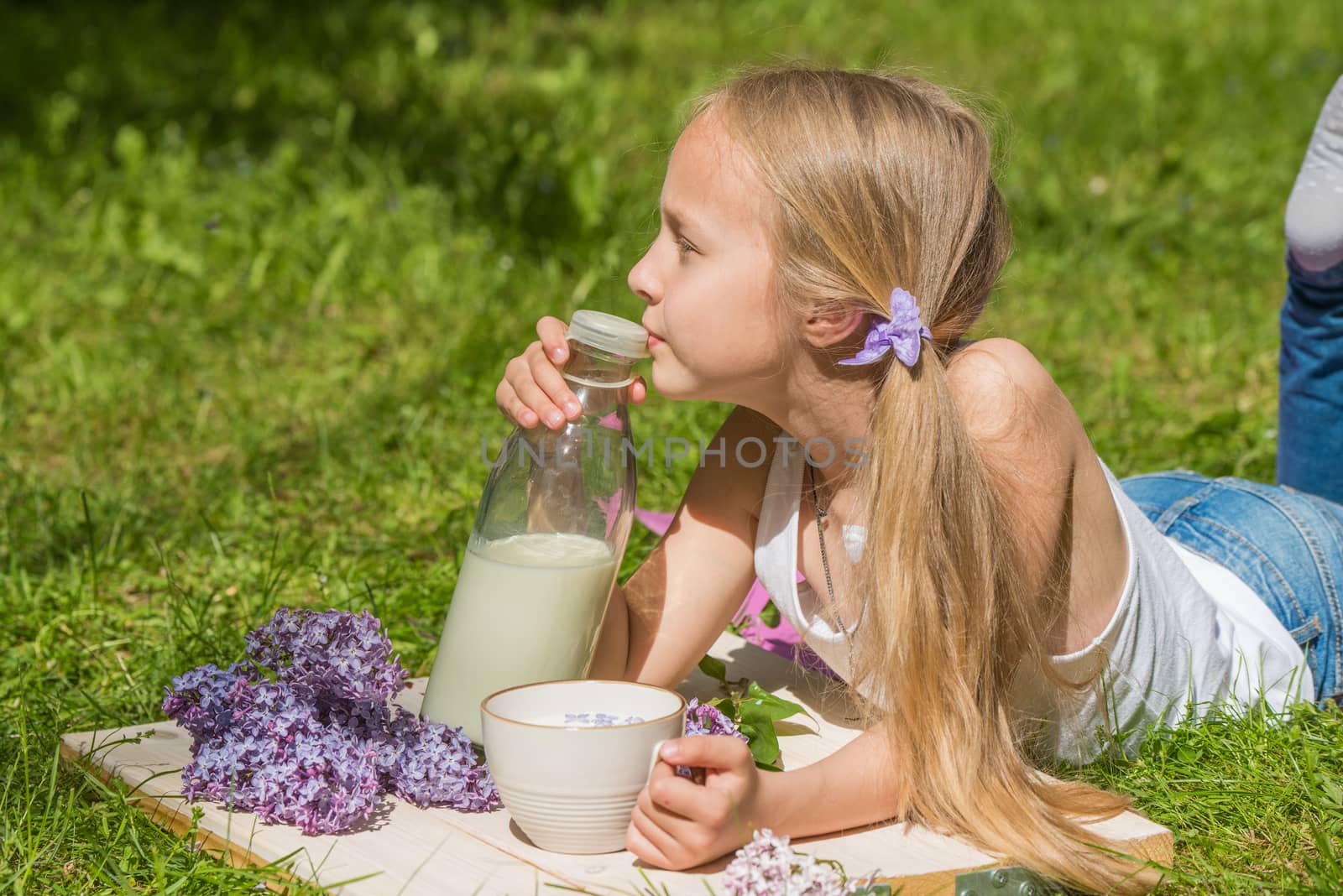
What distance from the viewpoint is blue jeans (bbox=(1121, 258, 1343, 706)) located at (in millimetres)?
2414

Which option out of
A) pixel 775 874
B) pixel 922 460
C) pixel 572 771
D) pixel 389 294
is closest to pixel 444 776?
pixel 572 771

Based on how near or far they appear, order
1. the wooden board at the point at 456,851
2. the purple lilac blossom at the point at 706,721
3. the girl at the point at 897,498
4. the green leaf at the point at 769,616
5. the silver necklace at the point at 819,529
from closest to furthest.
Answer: the wooden board at the point at 456,851 < the girl at the point at 897,498 < the purple lilac blossom at the point at 706,721 < the silver necklace at the point at 819,529 < the green leaf at the point at 769,616

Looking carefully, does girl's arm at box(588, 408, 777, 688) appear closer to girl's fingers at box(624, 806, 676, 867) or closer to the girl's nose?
the girl's nose

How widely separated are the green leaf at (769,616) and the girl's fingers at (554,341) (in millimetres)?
873

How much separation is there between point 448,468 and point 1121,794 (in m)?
1.81

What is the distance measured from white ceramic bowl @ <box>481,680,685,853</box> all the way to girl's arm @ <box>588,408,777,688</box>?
440 millimetres

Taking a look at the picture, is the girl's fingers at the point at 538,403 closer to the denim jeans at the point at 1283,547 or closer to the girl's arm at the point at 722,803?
the girl's arm at the point at 722,803

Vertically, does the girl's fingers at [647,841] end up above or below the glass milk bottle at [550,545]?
below

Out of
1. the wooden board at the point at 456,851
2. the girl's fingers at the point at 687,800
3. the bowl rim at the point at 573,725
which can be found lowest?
the wooden board at the point at 456,851

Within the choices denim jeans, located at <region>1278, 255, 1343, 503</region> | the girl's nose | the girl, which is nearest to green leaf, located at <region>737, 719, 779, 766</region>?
the girl

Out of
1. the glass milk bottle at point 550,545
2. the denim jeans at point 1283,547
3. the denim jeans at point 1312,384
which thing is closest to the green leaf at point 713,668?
the glass milk bottle at point 550,545

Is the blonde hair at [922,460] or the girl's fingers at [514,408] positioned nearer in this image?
the blonde hair at [922,460]

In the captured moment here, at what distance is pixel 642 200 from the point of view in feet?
15.3

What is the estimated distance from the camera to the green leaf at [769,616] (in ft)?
8.95
